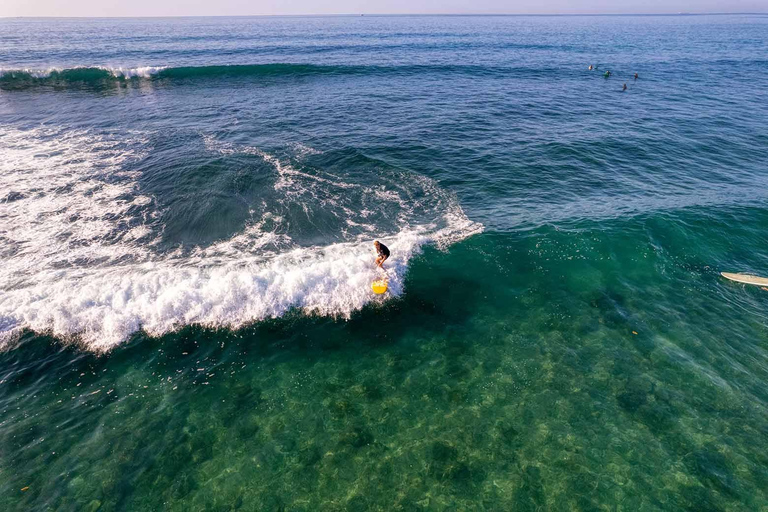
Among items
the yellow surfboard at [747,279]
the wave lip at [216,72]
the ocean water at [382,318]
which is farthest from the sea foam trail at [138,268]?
the wave lip at [216,72]

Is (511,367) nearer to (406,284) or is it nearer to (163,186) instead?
(406,284)

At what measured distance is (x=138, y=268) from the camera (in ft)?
69.6

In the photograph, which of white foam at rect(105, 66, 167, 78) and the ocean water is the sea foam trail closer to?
the ocean water

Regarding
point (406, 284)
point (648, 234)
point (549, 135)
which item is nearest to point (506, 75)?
point (549, 135)

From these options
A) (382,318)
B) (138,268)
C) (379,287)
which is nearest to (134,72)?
(138,268)

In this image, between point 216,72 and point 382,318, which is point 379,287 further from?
point 216,72

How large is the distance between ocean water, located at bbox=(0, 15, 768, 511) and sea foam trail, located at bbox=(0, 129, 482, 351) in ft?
0.53

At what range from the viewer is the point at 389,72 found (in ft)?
233

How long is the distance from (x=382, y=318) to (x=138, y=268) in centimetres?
1482

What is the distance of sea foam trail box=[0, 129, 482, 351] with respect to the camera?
18.2 metres

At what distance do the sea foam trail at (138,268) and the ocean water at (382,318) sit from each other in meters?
0.16

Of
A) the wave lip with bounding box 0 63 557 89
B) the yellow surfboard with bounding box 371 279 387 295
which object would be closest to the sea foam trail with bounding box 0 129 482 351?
the yellow surfboard with bounding box 371 279 387 295

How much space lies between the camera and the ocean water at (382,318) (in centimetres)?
1277

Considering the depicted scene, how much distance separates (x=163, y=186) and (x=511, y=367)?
30.1m
